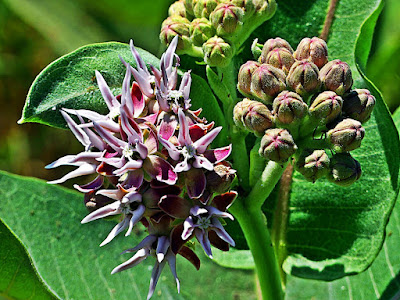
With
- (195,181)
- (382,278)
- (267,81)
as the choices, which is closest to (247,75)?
(267,81)

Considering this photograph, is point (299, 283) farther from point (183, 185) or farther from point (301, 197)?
point (183, 185)

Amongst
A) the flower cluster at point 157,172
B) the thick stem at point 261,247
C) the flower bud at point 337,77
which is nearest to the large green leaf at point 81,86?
the flower cluster at point 157,172

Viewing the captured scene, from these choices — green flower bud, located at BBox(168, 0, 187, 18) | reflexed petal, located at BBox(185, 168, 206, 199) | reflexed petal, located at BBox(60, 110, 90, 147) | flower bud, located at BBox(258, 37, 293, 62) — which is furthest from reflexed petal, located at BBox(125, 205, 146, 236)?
green flower bud, located at BBox(168, 0, 187, 18)

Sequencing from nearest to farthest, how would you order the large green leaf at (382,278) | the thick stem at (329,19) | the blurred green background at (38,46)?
the thick stem at (329,19) < the large green leaf at (382,278) < the blurred green background at (38,46)

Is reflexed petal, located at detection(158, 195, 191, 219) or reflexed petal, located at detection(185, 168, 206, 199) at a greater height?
reflexed petal, located at detection(185, 168, 206, 199)

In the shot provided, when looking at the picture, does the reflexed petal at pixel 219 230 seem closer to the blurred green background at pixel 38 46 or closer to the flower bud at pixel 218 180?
the flower bud at pixel 218 180

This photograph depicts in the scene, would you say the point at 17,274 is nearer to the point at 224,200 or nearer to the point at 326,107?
the point at 224,200

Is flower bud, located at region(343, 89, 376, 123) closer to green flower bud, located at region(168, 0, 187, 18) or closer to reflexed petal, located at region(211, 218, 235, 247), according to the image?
reflexed petal, located at region(211, 218, 235, 247)
